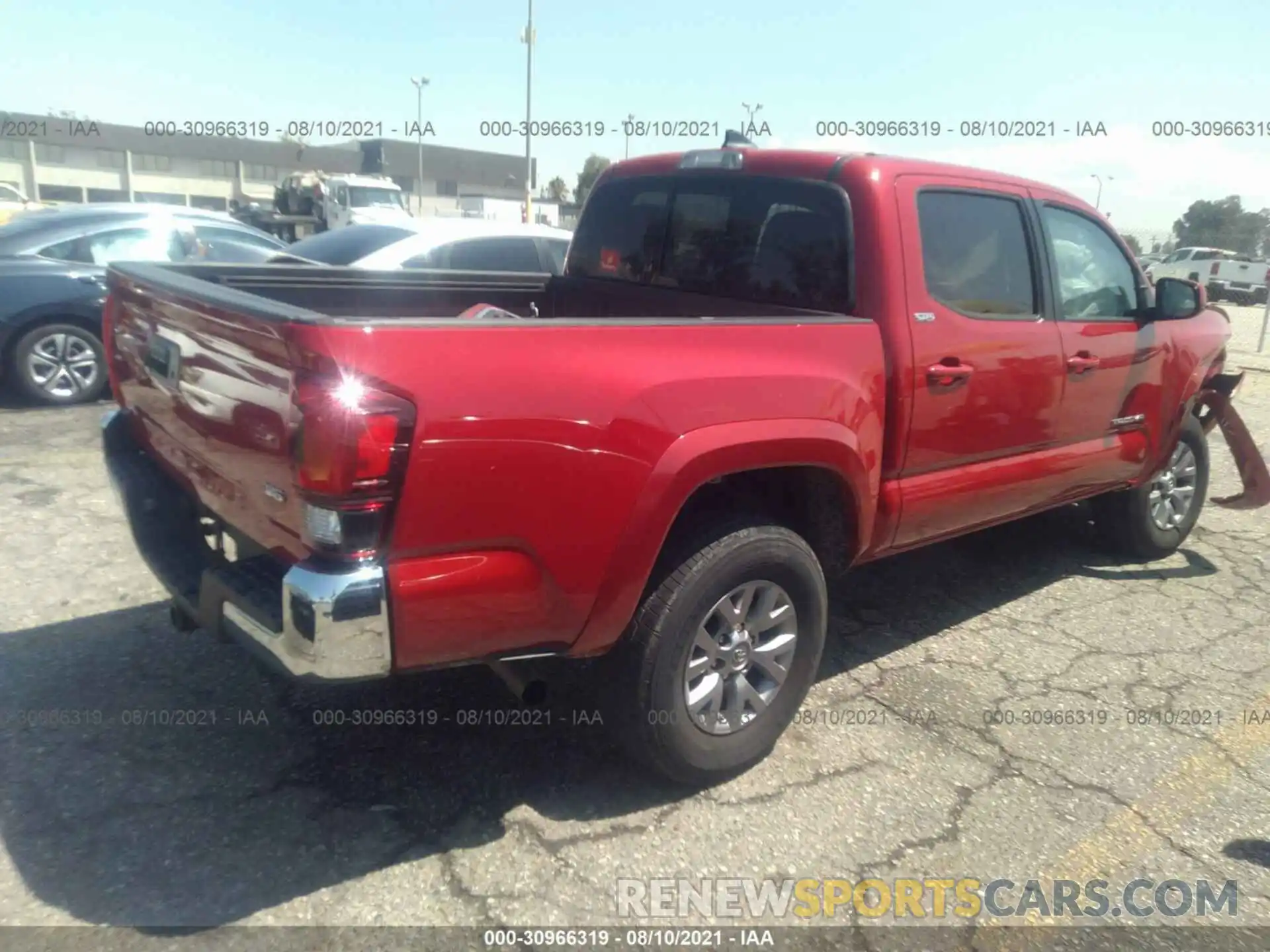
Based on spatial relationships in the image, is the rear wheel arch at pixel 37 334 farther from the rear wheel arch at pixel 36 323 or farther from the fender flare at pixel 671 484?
the fender flare at pixel 671 484

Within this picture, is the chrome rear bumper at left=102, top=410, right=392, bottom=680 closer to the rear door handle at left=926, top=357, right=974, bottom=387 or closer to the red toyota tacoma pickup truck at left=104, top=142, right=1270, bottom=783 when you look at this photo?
the red toyota tacoma pickup truck at left=104, top=142, right=1270, bottom=783

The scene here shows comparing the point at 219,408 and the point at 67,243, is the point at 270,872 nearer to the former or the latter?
the point at 219,408

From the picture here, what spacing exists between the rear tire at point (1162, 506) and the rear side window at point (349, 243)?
516 cm

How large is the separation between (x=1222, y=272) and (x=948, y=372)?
106 ft

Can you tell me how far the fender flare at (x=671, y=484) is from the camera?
2.57 metres

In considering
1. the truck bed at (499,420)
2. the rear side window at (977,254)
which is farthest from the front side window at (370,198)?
the truck bed at (499,420)

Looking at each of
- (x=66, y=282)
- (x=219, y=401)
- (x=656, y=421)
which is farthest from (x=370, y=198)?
(x=656, y=421)

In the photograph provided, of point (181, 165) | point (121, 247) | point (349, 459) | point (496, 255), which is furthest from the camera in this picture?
point (181, 165)

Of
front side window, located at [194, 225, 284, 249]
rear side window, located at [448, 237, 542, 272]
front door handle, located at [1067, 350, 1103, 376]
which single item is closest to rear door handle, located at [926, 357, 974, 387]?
front door handle, located at [1067, 350, 1103, 376]

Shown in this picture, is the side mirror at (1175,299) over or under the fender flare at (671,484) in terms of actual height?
over

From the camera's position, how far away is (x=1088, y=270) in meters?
4.34

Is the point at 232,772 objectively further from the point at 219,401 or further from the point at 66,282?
the point at 66,282

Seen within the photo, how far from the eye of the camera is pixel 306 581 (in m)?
2.16

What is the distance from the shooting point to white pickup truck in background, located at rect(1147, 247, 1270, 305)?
99.1ft
